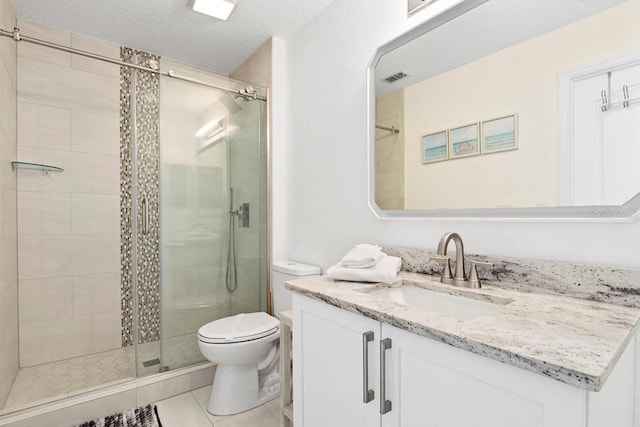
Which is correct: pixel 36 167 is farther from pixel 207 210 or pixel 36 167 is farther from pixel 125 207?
pixel 207 210

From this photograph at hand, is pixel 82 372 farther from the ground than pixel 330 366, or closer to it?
closer to it

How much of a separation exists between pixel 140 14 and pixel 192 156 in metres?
0.96

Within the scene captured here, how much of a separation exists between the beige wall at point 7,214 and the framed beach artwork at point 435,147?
213 cm

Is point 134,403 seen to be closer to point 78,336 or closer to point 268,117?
point 78,336

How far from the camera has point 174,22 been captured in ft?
7.06

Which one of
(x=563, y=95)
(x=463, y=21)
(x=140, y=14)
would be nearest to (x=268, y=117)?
(x=140, y=14)

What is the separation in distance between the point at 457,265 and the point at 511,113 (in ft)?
1.86

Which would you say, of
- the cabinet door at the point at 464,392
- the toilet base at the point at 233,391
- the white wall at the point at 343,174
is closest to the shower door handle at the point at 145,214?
the white wall at the point at 343,174

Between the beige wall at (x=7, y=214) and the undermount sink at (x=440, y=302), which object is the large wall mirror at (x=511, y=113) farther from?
the beige wall at (x=7, y=214)

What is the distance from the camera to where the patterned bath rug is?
166cm

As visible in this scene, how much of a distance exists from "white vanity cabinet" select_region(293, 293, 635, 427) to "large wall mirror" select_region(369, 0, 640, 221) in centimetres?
51

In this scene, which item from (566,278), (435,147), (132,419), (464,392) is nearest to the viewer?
(464,392)

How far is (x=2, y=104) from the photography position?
1.76 metres

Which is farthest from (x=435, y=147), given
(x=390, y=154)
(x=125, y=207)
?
(x=125, y=207)
